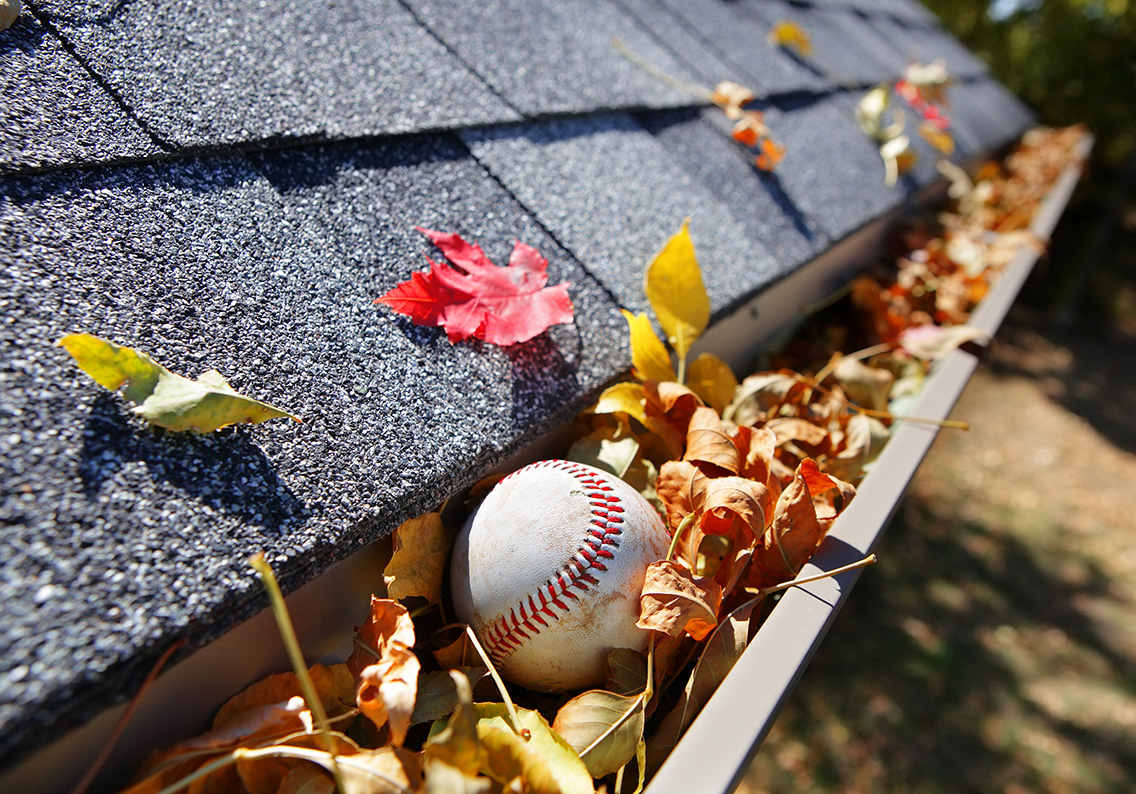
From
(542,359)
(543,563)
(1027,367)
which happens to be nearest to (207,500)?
(543,563)

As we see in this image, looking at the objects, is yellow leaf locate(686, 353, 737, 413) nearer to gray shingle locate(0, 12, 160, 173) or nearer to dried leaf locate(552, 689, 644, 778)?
dried leaf locate(552, 689, 644, 778)

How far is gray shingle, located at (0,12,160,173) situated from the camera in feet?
3.06

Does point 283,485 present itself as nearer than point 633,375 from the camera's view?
Yes

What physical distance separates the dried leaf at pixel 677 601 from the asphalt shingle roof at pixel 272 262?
278 millimetres

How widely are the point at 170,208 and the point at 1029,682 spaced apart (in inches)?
124

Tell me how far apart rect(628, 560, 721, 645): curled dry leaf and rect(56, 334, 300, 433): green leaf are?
573 millimetres

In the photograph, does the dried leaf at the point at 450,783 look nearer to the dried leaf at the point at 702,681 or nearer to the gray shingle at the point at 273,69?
the dried leaf at the point at 702,681

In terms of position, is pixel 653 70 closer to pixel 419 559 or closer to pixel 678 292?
pixel 678 292

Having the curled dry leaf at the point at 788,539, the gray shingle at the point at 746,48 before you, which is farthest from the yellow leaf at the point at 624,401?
the gray shingle at the point at 746,48

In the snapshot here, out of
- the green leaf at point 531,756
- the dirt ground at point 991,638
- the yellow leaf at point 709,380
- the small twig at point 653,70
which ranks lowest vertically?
the dirt ground at point 991,638

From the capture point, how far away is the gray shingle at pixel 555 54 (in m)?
1.62

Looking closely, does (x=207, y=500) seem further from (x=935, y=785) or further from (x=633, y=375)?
(x=935, y=785)

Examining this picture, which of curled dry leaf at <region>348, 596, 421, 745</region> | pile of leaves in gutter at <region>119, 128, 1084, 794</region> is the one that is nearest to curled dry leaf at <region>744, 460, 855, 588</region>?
pile of leaves in gutter at <region>119, 128, 1084, 794</region>

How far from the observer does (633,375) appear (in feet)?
4.30
